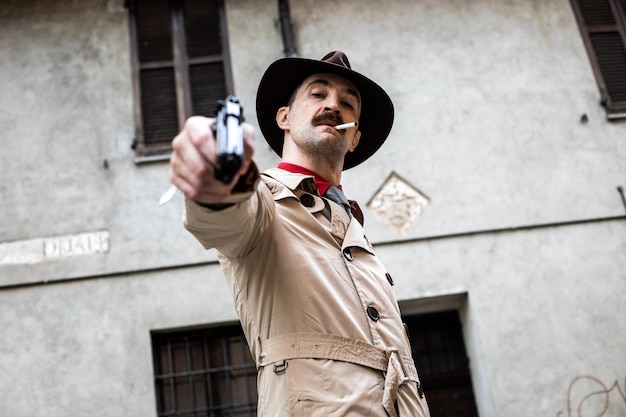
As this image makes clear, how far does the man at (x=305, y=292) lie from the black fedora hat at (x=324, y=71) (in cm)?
41

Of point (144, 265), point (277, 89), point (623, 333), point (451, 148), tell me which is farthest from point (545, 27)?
point (277, 89)

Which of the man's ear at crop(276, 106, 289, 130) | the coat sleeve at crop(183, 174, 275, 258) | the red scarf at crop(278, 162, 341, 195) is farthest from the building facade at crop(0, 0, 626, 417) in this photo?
the coat sleeve at crop(183, 174, 275, 258)

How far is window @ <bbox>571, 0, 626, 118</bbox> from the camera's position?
22.2 feet

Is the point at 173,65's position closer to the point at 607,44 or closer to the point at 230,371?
the point at 230,371

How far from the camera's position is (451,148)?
6434 mm

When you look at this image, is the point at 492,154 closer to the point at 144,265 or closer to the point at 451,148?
the point at 451,148

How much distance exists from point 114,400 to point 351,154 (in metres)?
3.50

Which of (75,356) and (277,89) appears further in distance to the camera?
(75,356)

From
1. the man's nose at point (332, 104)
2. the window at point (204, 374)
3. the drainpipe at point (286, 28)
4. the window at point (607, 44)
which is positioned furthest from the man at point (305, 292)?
the window at point (607, 44)

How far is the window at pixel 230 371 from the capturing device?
5.68 meters

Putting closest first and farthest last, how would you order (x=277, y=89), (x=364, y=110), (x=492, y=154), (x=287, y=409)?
(x=287, y=409), (x=277, y=89), (x=364, y=110), (x=492, y=154)

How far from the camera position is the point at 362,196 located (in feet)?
20.3

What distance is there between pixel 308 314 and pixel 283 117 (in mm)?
1021

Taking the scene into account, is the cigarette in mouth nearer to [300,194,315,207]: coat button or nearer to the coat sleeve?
[300,194,315,207]: coat button
